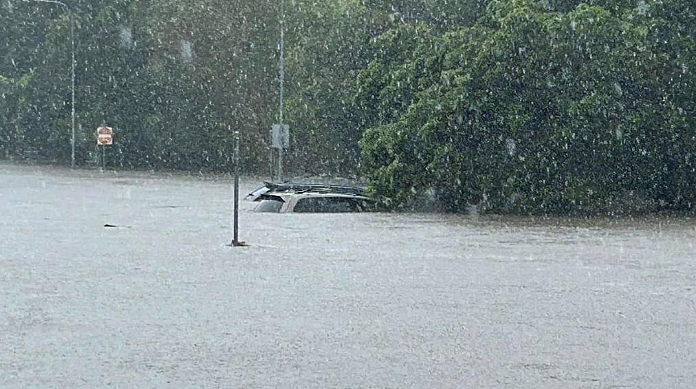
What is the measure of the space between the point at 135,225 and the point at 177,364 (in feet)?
51.8

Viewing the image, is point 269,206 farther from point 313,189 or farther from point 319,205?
point 313,189

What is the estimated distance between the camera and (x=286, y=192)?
98.9 feet

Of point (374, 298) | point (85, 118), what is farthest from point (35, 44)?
point (374, 298)

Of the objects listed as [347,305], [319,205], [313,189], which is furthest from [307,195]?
[347,305]

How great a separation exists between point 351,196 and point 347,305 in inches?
672

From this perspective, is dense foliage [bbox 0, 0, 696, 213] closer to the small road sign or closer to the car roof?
the car roof

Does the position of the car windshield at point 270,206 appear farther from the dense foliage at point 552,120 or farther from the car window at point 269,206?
the dense foliage at point 552,120

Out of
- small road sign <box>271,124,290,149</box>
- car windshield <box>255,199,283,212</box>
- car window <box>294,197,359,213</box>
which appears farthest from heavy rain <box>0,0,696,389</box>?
small road sign <box>271,124,290,149</box>

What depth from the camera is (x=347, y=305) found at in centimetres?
1326

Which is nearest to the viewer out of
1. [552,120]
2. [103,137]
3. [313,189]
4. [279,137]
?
[552,120]

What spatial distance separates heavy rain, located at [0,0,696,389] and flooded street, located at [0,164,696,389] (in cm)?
5

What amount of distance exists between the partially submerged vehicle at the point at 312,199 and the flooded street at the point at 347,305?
317 cm

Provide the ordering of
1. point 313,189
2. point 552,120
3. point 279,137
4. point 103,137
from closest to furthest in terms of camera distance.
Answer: point 552,120 < point 313,189 < point 279,137 < point 103,137

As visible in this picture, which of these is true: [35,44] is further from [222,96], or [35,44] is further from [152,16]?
[222,96]
